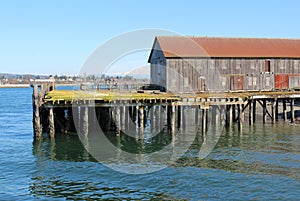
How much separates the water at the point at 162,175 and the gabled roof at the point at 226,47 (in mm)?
17491

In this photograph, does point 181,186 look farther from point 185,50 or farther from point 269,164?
point 185,50

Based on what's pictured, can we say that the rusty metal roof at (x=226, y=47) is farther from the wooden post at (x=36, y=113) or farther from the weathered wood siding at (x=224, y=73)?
the wooden post at (x=36, y=113)

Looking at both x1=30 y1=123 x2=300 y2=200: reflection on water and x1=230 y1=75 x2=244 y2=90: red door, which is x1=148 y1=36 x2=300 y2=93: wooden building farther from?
x1=30 y1=123 x2=300 y2=200: reflection on water

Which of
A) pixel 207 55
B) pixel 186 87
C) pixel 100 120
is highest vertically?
pixel 207 55

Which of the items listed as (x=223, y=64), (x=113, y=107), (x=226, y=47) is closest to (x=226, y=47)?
(x=226, y=47)

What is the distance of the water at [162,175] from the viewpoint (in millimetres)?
19438

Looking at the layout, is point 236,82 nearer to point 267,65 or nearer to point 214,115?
point 267,65

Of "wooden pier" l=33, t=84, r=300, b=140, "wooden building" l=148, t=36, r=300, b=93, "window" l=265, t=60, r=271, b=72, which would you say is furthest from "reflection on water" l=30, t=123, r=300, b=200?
"window" l=265, t=60, r=271, b=72

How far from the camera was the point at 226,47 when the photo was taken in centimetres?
4903

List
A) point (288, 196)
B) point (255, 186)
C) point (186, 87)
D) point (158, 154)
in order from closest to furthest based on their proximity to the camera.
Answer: point (288, 196), point (255, 186), point (158, 154), point (186, 87)

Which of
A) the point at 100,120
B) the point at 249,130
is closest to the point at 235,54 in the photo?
the point at 249,130

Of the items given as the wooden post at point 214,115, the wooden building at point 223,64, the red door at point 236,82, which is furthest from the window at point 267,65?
the wooden post at point 214,115

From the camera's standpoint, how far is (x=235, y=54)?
157 feet

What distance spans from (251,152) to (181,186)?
9676 mm
